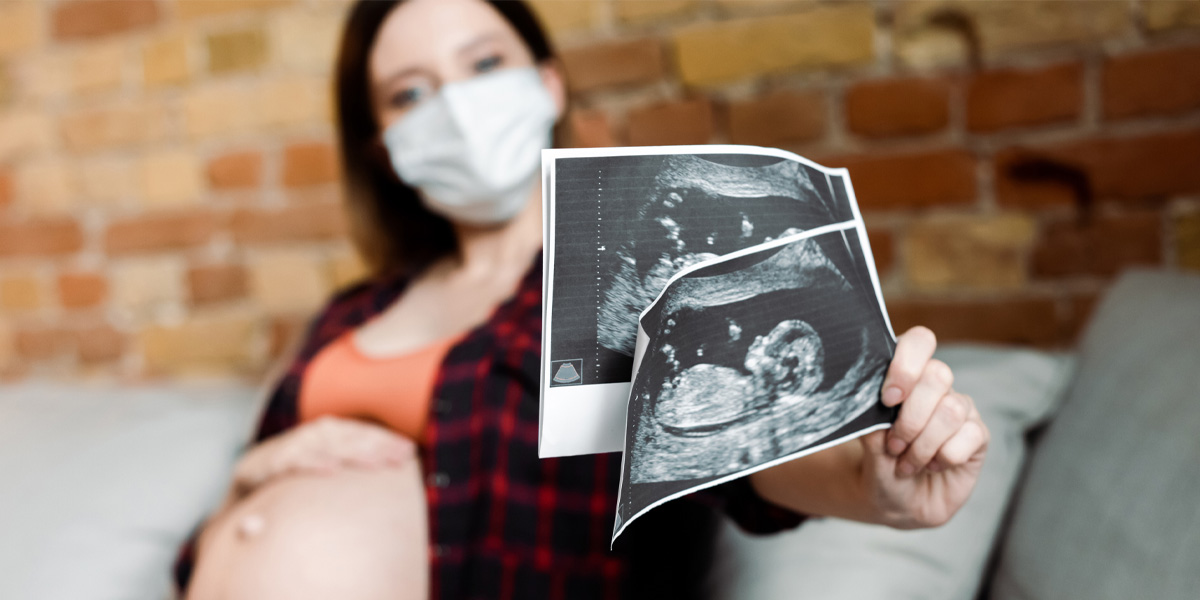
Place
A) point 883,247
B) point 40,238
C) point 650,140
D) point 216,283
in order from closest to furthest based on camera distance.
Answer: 1. point 883,247
2. point 650,140
3. point 216,283
4. point 40,238

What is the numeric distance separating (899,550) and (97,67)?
166cm

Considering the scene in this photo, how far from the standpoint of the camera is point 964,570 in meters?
0.66

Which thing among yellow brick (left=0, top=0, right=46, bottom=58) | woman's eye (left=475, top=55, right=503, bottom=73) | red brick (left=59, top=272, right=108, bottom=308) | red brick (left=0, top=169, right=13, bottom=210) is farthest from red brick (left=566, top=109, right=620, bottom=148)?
red brick (left=0, top=169, right=13, bottom=210)

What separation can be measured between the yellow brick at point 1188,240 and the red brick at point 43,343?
6.35ft

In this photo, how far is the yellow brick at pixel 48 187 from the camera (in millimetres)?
1509

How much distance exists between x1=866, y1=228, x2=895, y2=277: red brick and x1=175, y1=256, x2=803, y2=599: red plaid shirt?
47 cm

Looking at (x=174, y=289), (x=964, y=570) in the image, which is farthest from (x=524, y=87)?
(x=174, y=289)

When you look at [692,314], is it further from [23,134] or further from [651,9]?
[23,134]

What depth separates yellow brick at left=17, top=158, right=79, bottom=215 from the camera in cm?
151

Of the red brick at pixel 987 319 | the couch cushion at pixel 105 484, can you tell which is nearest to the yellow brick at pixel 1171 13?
the red brick at pixel 987 319

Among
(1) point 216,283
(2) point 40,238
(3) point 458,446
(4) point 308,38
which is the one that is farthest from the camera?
(2) point 40,238

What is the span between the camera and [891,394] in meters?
0.42

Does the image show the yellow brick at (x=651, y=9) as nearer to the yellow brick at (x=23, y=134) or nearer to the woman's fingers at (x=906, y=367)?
the woman's fingers at (x=906, y=367)

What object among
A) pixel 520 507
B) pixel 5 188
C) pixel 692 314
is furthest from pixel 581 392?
pixel 5 188
